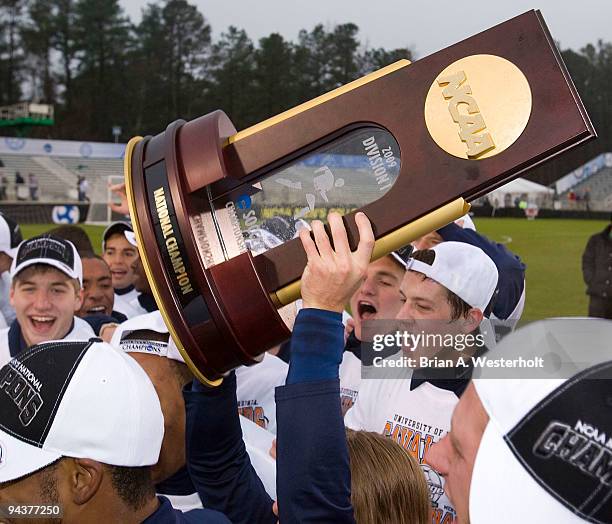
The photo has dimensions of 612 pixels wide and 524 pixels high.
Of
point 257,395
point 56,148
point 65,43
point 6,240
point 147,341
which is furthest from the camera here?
point 65,43

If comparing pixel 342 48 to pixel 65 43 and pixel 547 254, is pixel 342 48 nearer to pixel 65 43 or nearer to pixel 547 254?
pixel 65 43

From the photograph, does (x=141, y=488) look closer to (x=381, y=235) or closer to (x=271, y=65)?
(x=381, y=235)

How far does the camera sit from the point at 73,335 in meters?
3.62

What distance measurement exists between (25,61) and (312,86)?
1966cm

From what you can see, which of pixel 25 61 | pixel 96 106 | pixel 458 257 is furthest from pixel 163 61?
pixel 458 257

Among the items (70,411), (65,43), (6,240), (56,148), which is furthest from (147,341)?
(65,43)

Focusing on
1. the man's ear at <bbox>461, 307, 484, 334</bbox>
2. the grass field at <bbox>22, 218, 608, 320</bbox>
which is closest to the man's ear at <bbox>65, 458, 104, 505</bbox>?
the man's ear at <bbox>461, 307, 484, 334</bbox>

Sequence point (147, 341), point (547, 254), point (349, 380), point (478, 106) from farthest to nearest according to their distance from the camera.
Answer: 1. point (547, 254)
2. point (349, 380)
3. point (147, 341)
4. point (478, 106)

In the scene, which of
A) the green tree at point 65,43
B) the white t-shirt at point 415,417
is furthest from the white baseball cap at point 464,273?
the green tree at point 65,43

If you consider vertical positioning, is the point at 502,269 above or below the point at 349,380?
above

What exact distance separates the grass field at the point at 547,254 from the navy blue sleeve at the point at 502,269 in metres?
0.70

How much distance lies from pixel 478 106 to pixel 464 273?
1.19 metres

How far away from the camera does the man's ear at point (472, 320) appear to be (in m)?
2.21

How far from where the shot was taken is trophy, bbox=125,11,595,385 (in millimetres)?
1241
